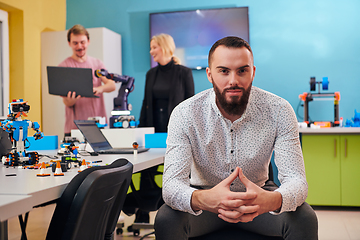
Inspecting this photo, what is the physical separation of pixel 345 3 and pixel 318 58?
0.68 m

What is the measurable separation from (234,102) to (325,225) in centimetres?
197

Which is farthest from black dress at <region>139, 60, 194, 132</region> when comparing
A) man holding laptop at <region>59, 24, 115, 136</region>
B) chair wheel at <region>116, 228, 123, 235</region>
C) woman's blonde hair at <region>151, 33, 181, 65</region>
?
chair wheel at <region>116, 228, 123, 235</region>

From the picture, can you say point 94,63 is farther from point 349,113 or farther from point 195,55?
point 349,113

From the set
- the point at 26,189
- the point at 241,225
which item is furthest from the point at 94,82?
the point at 26,189

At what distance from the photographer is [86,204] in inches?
33.1

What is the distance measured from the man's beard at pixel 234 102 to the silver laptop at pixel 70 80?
7.48 ft

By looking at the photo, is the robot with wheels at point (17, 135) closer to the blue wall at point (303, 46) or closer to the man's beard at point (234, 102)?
the man's beard at point (234, 102)

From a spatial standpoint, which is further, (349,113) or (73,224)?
(349,113)

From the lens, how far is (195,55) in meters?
4.42

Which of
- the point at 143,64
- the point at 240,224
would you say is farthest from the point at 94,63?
the point at 240,224

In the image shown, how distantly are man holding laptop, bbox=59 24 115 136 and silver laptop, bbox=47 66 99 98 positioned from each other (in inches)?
20.4

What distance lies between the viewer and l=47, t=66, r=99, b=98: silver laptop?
11.2 ft

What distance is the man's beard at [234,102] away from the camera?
4.52 ft

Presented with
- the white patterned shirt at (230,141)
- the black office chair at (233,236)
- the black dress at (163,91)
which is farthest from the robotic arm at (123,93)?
the black office chair at (233,236)
